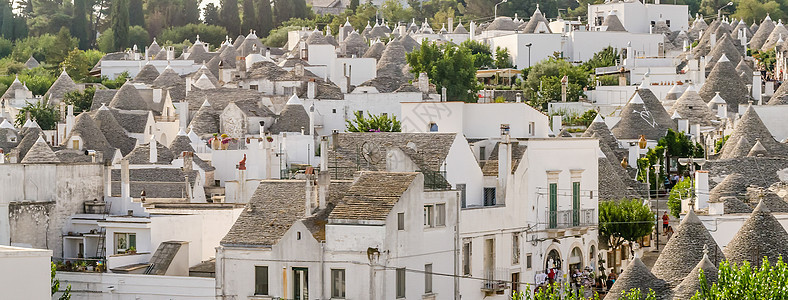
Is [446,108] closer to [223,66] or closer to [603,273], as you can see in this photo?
[603,273]

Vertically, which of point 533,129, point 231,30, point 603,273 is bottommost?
point 603,273

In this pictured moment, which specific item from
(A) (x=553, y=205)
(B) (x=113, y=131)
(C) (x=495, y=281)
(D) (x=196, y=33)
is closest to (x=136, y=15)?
(D) (x=196, y=33)

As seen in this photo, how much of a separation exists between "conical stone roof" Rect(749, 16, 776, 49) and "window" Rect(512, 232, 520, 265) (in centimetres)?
7110

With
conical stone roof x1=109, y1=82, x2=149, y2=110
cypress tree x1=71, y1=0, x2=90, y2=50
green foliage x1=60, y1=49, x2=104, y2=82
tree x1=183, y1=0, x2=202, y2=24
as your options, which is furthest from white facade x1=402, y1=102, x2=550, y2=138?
tree x1=183, y1=0, x2=202, y2=24

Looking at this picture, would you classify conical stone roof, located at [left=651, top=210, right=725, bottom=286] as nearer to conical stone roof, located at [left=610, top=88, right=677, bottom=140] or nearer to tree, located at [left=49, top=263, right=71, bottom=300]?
tree, located at [left=49, top=263, right=71, bottom=300]

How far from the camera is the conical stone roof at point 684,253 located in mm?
40938

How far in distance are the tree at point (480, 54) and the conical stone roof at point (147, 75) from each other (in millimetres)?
16937

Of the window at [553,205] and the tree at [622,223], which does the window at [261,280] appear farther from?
the tree at [622,223]

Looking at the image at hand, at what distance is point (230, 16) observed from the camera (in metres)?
136

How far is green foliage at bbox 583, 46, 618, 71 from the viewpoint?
97250 mm

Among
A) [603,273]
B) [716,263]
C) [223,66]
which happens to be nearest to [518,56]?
[223,66]

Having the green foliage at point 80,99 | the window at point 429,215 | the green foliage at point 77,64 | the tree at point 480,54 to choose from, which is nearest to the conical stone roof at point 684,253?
the window at point 429,215

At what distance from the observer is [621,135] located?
7294 centimetres

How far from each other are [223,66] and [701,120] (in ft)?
86.9
